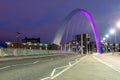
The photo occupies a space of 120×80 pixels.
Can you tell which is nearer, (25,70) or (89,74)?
(89,74)

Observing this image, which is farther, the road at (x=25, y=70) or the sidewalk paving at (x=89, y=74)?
the sidewalk paving at (x=89, y=74)

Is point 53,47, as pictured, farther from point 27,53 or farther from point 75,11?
point 27,53

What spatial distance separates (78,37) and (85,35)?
944 cm

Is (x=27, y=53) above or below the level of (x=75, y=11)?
below

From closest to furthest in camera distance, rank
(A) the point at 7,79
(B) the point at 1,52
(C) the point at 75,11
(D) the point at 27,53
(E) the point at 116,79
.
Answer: (A) the point at 7,79 < (E) the point at 116,79 < (B) the point at 1,52 < (D) the point at 27,53 < (C) the point at 75,11

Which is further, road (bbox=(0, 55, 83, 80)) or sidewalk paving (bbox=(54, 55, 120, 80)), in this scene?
sidewalk paving (bbox=(54, 55, 120, 80))

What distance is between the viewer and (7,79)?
11.8m

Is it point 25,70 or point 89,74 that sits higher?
point 25,70

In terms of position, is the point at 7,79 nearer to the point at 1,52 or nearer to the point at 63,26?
the point at 1,52

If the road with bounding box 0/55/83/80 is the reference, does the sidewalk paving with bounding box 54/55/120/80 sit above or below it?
below

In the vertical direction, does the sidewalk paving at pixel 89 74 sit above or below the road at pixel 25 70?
below

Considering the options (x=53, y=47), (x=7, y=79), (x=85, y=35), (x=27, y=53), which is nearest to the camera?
(x=7, y=79)

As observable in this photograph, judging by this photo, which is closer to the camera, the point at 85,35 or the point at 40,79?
the point at 40,79

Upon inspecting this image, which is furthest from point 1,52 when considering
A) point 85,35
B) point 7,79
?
point 85,35
